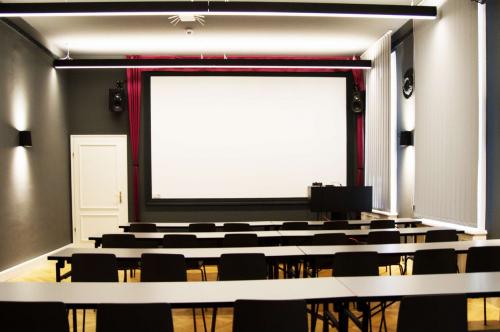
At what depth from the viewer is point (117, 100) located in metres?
8.95

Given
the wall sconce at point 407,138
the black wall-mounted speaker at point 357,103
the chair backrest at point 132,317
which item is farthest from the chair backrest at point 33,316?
the black wall-mounted speaker at point 357,103

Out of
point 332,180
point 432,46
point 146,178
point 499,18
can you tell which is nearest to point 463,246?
point 499,18

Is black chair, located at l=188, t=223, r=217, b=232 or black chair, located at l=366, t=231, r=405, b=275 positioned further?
black chair, located at l=188, t=223, r=217, b=232

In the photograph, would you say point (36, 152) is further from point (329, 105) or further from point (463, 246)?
point (463, 246)

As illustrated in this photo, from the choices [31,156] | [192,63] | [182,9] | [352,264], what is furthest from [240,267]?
[31,156]

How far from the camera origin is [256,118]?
9.23 m

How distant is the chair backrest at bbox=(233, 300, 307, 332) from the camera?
2.04m

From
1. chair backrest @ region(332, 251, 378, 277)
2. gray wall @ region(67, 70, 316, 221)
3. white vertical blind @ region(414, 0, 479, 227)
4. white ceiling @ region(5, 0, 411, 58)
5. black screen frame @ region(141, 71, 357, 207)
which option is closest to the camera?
chair backrest @ region(332, 251, 378, 277)

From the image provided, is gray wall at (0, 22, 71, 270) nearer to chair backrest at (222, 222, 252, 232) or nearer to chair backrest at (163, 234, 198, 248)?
chair backrest at (163, 234, 198, 248)

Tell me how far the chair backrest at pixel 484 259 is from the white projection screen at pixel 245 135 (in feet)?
18.8

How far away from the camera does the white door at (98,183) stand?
9.16 m

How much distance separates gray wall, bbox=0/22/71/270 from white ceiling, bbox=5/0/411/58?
2.52 ft

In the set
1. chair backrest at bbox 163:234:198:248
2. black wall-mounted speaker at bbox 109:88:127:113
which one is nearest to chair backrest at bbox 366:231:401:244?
chair backrest at bbox 163:234:198:248

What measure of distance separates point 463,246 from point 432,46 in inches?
144
